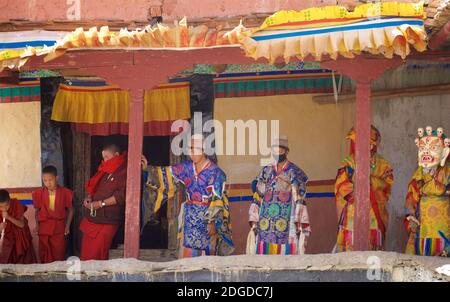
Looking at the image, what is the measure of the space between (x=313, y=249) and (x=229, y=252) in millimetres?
1101

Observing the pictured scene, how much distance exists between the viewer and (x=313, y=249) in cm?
1546

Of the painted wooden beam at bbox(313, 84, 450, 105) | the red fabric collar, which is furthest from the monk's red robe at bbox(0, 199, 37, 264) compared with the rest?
the painted wooden beam at bbox(313, 84, 450, 105)

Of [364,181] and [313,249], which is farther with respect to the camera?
[313,249]

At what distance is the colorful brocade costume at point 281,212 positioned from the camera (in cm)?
1424

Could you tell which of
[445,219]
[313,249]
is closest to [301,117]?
[313,249]

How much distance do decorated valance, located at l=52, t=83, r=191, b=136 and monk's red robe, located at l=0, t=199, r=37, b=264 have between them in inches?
54.9

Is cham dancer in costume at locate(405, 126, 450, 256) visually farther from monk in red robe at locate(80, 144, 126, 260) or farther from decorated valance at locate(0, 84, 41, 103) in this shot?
decorated valance at locate(0, 84, 41, 103)

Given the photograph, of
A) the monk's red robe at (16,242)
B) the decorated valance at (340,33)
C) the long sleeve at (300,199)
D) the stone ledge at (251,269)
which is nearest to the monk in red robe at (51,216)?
the monk's red robe at (16,242)

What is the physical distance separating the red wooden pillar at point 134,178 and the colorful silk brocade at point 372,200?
86.0 inches

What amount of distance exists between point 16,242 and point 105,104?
207cm

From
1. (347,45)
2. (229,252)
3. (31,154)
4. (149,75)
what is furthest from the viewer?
(31,154)

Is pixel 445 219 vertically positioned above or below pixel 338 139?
below

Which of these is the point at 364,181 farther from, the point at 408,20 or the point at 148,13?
the point at 148,13

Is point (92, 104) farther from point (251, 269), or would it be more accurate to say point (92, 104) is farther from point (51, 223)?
point (251, 269)
